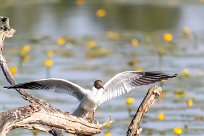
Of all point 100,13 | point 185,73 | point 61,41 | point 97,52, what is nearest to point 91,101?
point 185,73

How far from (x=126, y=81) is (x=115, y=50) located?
342 inches

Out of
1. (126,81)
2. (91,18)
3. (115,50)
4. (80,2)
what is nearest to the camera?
(126,81)

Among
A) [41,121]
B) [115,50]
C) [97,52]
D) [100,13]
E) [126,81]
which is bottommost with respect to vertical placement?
[41,121]

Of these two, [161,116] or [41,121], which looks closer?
[41,121]

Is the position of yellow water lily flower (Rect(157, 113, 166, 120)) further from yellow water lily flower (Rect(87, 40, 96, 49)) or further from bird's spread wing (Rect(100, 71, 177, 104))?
yellow water lily flower (Rect(87, 40, 96, 49))

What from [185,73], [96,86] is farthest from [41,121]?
[185,73]

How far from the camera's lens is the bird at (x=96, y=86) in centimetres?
773

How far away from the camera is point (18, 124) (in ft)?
22.1

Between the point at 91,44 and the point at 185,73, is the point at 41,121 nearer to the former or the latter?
the point at 185,73

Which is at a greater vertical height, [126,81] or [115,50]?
[115,50]

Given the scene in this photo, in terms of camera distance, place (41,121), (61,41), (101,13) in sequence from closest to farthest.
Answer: (41,121) < (61,41) < (101,13)

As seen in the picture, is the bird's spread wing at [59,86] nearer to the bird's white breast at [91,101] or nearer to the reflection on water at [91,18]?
the bird's white breast at [91,101]

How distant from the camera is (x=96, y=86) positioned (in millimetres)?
7820

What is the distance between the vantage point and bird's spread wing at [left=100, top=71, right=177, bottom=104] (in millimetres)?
8055
